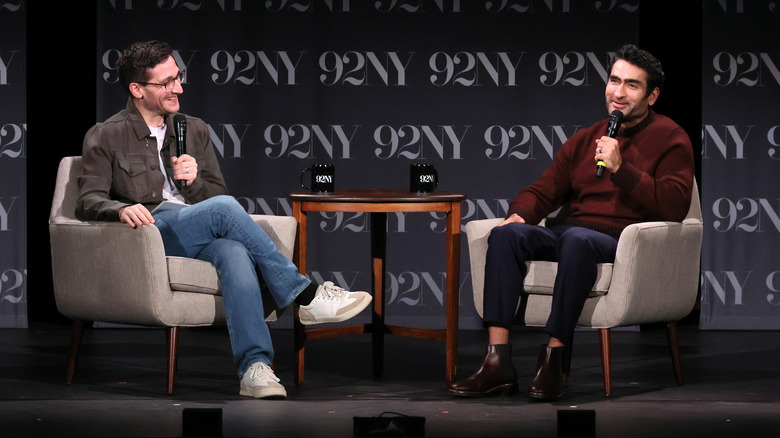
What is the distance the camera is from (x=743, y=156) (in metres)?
5.58

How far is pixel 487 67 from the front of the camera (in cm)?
561

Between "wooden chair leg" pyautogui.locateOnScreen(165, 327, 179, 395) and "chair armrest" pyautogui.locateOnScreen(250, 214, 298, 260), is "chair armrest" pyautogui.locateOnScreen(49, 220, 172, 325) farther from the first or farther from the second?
"chair armrest" pyautogui.locateOnScreen(250, 214, 298, 260)

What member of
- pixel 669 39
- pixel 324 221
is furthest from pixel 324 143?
pixel 669 39

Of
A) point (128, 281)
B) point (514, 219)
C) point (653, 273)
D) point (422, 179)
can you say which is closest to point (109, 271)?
point (128, 281)

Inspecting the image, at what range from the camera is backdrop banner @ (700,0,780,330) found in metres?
5.58

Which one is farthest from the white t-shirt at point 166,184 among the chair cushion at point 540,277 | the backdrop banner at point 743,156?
the backdrop banner at point 743,156

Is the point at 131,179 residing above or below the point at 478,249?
above

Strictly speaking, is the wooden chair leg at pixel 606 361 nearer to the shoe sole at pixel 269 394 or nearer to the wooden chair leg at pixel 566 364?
the wooden chair leg at pixel 566 364

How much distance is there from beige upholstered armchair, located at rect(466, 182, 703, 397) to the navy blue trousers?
2.8 inches

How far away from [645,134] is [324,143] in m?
1.93

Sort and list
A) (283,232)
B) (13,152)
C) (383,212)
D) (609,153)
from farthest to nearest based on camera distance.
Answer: (13,152) → (383,212) → (283,232) → (609,153)

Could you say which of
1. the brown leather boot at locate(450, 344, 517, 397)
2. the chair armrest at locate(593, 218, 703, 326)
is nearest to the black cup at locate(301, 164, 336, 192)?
the brown leather boot at locate(450, 344, 517, 397)

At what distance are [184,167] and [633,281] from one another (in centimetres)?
162

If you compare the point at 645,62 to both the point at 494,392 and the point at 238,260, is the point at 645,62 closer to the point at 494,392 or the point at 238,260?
the point at 494,392
